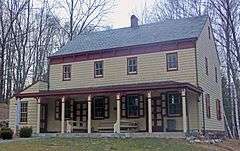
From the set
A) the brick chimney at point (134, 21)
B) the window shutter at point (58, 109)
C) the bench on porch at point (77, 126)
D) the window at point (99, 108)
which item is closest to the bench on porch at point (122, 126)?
the window at point (99, 108)

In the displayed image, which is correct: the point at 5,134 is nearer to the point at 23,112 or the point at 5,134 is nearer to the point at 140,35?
the point at 23,112

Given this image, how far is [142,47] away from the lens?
88.8 feet

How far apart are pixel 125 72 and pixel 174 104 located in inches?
179

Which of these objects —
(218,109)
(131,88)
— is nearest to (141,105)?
(131,88)

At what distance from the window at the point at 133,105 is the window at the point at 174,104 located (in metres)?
2.34

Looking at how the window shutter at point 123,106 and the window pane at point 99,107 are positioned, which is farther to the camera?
the window pane at point 99,107

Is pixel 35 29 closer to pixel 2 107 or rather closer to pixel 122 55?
pixel 2 107

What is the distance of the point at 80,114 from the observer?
94.4 feet

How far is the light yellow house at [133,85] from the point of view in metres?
24.9

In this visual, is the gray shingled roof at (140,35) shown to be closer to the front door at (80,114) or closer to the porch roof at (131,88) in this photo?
the porch roof at (131,88)

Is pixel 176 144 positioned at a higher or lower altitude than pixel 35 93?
lower

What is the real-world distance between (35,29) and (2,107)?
37.2ft

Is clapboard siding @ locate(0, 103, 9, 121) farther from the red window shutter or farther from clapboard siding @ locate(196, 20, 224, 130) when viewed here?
clapboard siding @ locate(196, 20, 224, 130)

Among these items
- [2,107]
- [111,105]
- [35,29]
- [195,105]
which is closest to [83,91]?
[111,105]
